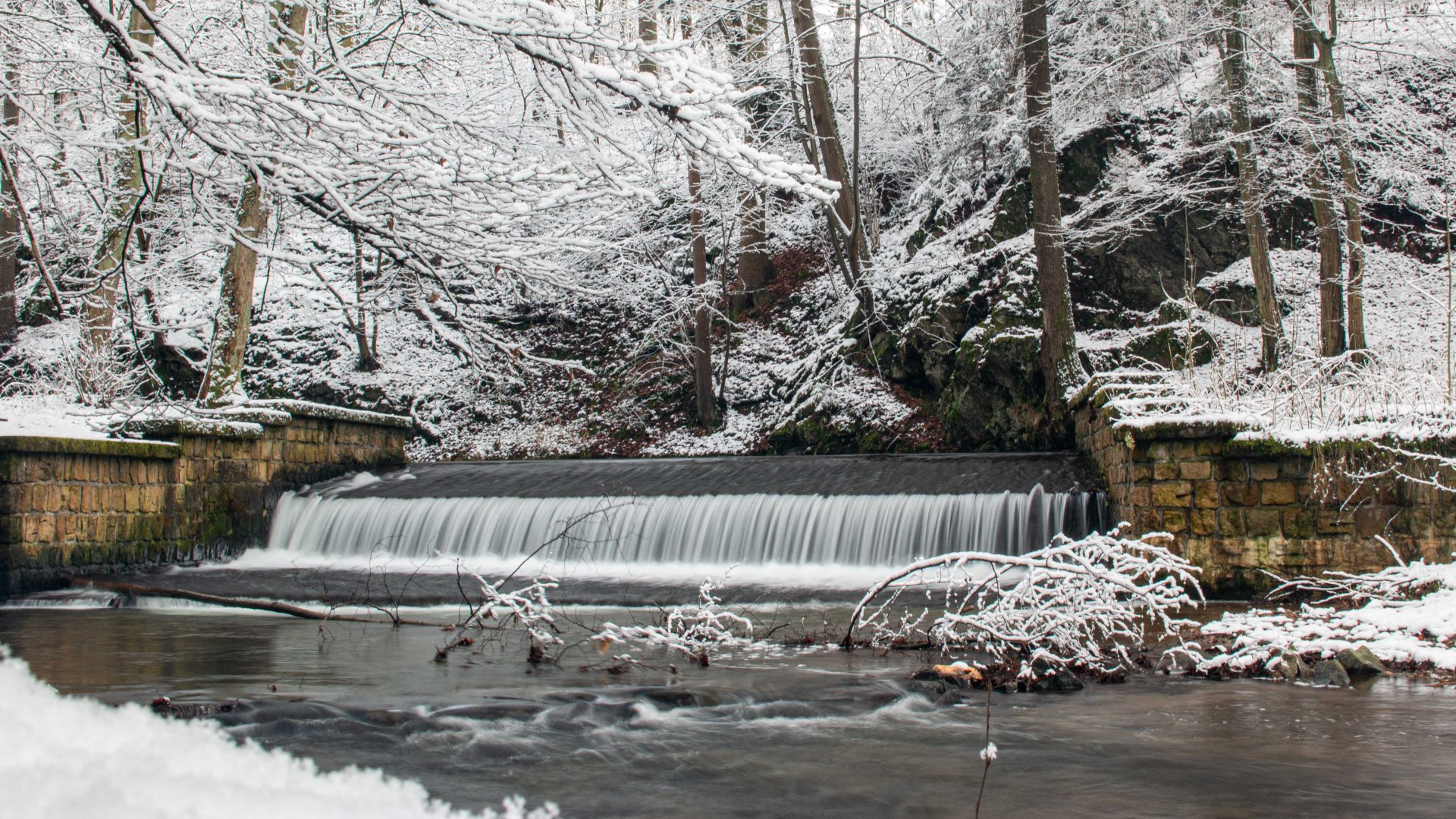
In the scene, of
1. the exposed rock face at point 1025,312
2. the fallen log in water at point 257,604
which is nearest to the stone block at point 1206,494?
the exposed rock face at point 1025,312

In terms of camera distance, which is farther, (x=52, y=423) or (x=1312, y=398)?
(x=52, y=423)

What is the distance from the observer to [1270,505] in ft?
23.8

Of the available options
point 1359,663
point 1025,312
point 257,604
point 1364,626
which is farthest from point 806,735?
point 1025,312

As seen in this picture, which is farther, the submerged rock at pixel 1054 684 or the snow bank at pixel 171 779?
the submerged rock at pixel 1054 684

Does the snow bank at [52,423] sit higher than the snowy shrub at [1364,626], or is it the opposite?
the snow bank at [52,423]

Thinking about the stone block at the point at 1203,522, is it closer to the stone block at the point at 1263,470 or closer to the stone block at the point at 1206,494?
the stone block at the point at 1206,494

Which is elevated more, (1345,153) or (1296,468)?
(1345,153)

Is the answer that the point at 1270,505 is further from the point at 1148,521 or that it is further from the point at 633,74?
the point at 633,74

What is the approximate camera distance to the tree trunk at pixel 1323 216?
11.5m

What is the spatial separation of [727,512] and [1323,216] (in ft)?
24.7

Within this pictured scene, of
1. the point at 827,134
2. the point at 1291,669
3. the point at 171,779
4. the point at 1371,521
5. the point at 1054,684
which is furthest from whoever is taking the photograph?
the point at 827,134

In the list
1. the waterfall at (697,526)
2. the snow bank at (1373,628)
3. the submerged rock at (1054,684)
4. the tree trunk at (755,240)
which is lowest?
the submerged rock at (1054,684)

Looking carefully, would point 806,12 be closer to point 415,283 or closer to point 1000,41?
point 1000,41

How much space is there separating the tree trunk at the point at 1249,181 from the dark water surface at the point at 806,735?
25.9ft
